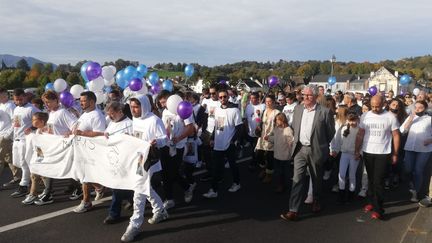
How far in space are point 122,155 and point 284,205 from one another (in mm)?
2935

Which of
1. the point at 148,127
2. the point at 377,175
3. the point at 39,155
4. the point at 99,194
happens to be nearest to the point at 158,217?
the point at 148,127

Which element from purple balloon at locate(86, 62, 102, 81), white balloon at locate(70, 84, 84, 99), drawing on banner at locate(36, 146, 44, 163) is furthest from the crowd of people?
purple balloon at locate(86, 62, 102, 81)

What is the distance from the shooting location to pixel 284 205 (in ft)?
19.9

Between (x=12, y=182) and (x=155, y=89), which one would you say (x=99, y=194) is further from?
(x=155, y=89)

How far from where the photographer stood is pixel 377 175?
213 inches

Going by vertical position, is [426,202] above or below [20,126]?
below

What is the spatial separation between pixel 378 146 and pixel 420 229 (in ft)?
4.29

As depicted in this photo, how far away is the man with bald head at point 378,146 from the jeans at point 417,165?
111 centimetres

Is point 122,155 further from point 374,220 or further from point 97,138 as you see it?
point 374,220

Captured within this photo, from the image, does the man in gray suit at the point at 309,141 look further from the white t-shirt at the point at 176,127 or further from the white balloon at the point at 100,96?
the white balloon at the point at 100,96

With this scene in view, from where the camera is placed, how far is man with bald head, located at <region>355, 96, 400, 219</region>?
542 cm

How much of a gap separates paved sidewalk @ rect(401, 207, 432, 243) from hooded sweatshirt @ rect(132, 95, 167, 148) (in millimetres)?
3547

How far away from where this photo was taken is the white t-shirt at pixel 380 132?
5.44 meters

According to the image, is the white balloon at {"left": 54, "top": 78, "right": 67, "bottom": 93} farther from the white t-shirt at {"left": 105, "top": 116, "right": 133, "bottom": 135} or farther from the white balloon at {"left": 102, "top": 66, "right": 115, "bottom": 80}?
the white t-shirt at {"left": 105, "top": 116, "right": 133, "bottom": 135}
